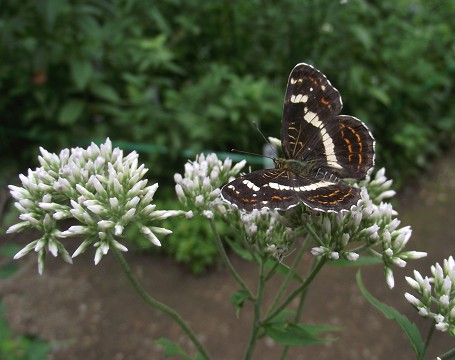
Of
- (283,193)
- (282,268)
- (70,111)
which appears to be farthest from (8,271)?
(70,111)

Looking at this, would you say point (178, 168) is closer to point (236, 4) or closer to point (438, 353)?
point (236, 4)

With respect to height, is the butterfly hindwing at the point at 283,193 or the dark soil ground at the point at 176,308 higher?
the butterfly hindwing at the point at 283,193

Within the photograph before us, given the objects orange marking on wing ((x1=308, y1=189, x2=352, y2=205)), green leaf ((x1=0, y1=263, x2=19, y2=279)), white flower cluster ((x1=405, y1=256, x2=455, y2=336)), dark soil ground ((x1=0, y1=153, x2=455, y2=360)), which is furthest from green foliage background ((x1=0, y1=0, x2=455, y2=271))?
white flower cluster ((x1=405, y1=256, x2=455, y2=336))

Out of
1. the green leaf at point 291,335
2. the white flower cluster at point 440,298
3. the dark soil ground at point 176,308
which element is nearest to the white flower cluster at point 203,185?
the green leaf at point 291,335

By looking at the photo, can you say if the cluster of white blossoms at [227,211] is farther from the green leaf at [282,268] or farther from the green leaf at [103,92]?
the green leaf at [103,92]

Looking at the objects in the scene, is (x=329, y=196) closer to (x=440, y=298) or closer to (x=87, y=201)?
(x=440, y=298)

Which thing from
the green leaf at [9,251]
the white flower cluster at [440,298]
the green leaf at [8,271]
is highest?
the white flower cluster at [440,298]
